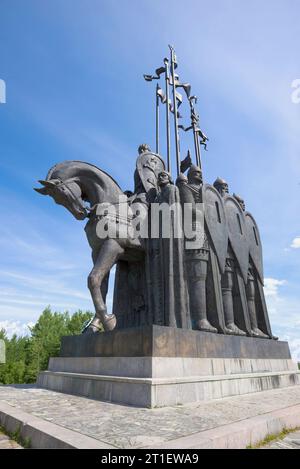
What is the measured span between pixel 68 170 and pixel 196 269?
3.67 metres

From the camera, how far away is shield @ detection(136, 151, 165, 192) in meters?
8.54

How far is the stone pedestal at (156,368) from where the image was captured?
4.75 metres

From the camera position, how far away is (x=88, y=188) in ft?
24.6

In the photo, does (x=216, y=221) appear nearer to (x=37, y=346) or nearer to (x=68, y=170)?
(x=68, y=170)

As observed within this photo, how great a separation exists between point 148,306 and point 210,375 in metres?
1.97

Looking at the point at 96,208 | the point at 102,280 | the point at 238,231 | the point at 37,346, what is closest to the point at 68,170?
the point at 96,208

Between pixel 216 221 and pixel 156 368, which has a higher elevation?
pixel 216 221

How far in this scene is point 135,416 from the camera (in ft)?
12.3

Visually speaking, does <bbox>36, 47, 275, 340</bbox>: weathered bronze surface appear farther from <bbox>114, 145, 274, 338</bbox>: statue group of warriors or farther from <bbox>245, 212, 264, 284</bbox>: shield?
<bbox>245, 212, 264, 284</bbox>: shield

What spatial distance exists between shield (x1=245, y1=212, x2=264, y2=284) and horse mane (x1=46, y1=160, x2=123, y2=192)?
483 cm

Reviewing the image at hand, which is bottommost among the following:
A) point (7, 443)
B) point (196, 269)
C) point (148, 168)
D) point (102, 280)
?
point (7, 443)

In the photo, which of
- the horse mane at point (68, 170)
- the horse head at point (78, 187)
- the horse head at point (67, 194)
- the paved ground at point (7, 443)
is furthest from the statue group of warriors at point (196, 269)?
the paved ground at point (7, 443)
